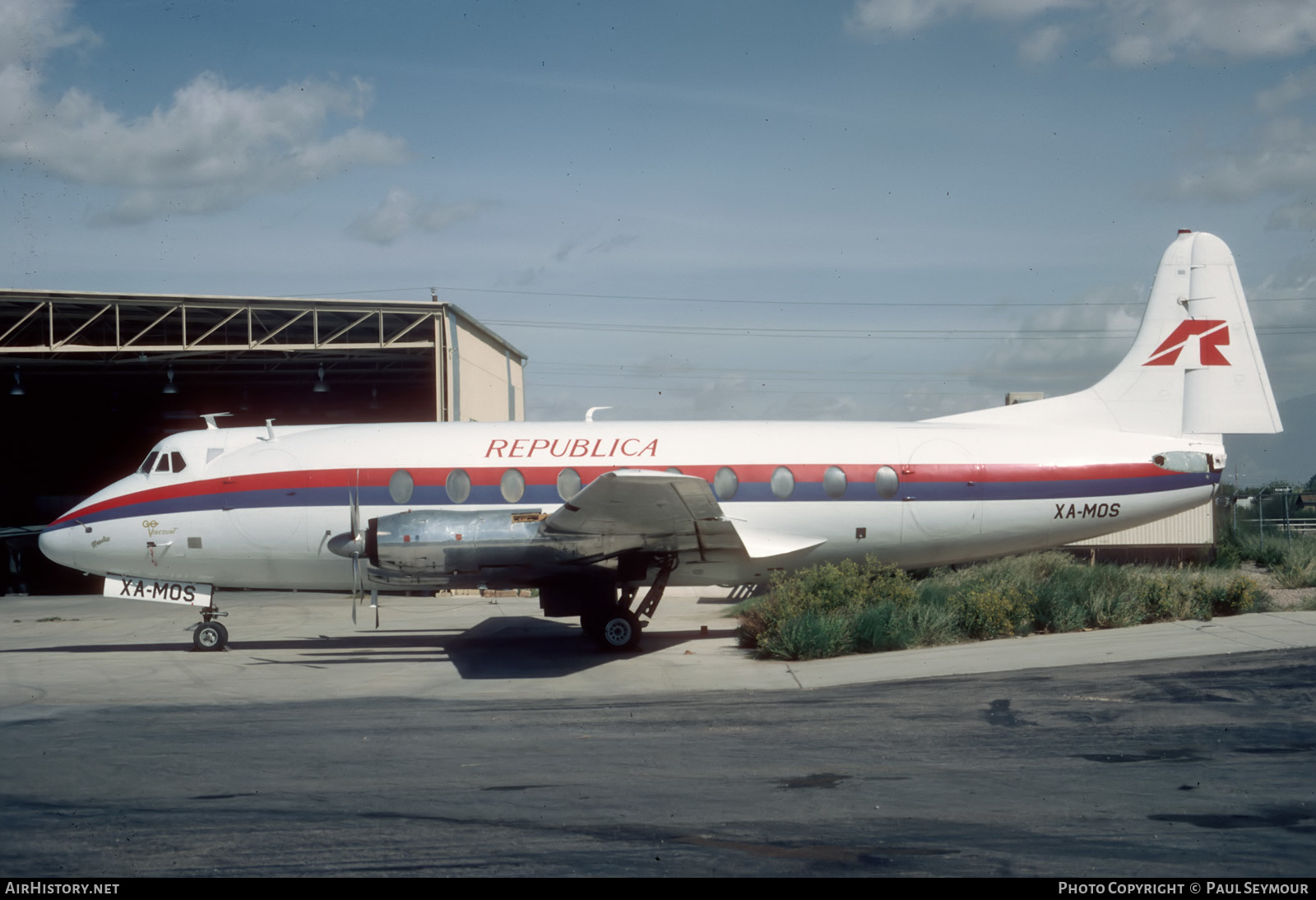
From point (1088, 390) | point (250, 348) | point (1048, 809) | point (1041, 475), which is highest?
point (250, 348)

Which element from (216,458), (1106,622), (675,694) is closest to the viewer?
(675,694)

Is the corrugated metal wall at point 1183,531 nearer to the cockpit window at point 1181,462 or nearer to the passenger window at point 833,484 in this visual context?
the cockpit window at point 1181,462

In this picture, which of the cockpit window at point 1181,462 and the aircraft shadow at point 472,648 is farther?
the cockpit window at point 1181,462

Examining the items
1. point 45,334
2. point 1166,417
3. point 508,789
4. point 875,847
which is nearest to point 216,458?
point 508,789

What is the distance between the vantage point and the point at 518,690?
12.4 meters

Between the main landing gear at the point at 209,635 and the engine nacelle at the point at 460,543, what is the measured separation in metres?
4.69

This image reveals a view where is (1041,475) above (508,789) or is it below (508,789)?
above

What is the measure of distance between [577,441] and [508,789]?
8.84 meters

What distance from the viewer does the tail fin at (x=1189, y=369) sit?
54.2ft

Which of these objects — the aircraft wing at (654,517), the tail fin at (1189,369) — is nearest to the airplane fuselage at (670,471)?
the tail fin at (1189,369)

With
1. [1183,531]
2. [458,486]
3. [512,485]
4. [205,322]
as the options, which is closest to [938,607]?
[512,485]

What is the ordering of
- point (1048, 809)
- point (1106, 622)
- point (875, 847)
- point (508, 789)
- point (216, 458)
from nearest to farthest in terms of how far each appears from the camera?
1. point (875, 847)
2. point (1048, 809)
3. point (508, 789)
4. point (1106, 622)
5. point (216, 458)

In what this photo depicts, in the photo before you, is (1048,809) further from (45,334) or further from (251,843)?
(45,334)

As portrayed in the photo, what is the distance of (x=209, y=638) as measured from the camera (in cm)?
1653
